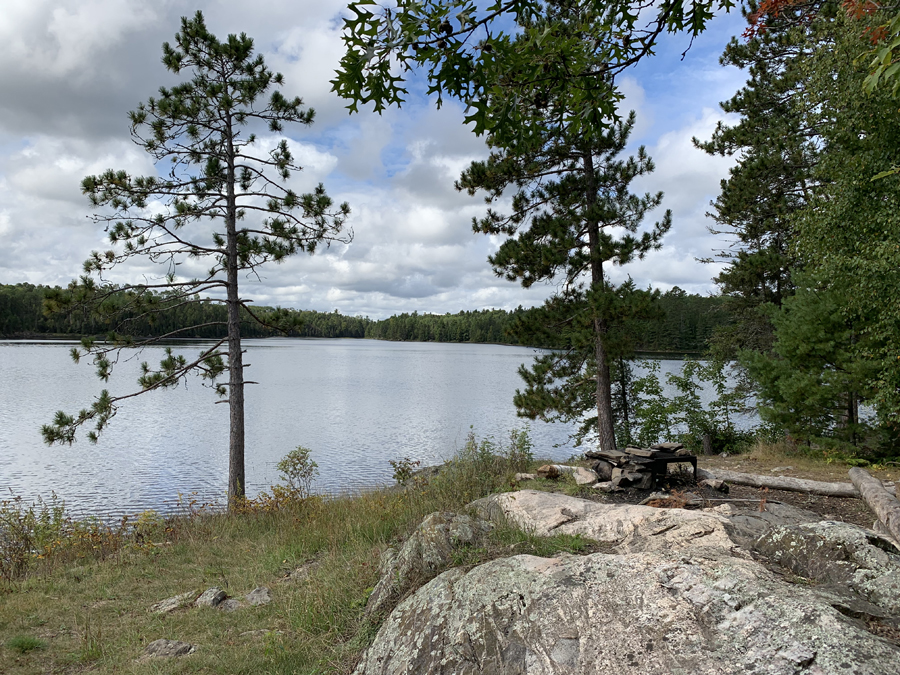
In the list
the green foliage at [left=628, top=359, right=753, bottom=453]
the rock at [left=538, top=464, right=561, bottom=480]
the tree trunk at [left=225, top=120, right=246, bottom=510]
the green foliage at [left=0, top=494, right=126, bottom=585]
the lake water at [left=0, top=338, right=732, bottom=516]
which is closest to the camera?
the green foliage at [left=0, top=494, right=126, bottom=585]

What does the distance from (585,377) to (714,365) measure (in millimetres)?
5257

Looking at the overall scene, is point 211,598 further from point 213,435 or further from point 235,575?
point 213,435

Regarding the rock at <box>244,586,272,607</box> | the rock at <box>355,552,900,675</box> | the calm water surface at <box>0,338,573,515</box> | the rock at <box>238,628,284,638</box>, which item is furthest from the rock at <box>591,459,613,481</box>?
the rock at <box>355,552,900,675</box>

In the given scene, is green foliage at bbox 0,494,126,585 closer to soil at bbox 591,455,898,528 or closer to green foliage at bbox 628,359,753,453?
soil at bbox 591,455,898,528

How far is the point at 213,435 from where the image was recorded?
72.1 feet

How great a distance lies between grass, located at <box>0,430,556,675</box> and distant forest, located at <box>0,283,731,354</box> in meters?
3.93

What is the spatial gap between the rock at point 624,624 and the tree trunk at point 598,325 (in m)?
10.2

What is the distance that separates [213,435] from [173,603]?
1731 centimetres

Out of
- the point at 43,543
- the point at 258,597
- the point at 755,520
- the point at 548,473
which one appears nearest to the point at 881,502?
the point at 755,520

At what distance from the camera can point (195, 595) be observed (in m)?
6.18

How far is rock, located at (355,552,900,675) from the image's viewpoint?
2.19m

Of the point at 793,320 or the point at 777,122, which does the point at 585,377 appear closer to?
the point at 793,320

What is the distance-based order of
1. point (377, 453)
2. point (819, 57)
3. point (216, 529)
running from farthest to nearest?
point (377, 453)
point (819, 57)
point (216, 529)

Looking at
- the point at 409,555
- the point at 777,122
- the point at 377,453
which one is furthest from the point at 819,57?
the point at 377,453
